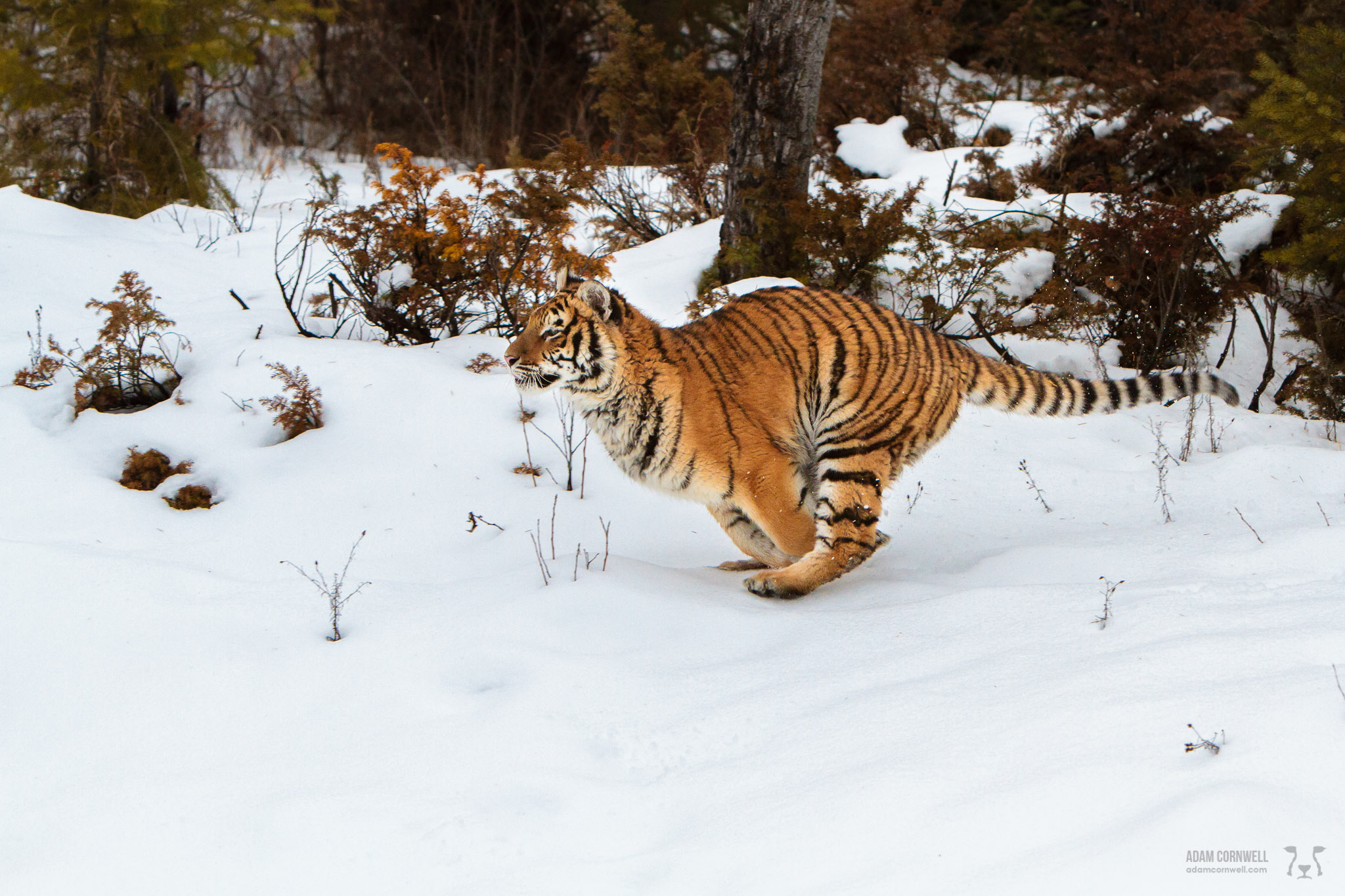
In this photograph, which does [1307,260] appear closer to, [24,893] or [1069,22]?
[24,893]

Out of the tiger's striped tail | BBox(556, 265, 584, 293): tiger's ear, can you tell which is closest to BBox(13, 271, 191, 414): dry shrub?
BBox(556, 265, 584, 293): tiger's ear

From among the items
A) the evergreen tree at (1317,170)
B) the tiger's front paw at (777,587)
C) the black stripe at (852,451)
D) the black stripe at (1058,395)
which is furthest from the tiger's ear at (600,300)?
the evergreen tree at (1317,170)

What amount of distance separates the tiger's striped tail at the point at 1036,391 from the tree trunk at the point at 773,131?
233 centimetres

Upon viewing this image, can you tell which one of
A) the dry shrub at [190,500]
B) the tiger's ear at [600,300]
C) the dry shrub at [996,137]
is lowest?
the dry shrub at [190,500]

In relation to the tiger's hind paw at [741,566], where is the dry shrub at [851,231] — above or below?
above

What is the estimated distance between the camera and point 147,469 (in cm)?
468

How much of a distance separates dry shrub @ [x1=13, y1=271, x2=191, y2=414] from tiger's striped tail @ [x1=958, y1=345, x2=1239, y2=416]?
3.88m

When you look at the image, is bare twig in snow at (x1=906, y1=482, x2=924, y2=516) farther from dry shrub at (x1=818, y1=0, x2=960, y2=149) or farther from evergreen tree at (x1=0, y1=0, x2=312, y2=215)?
evergreen tree at (x1=0, y1=0, x2=312, y2=215)

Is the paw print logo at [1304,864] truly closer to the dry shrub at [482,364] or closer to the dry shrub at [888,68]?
the dry shrub at [482,364]

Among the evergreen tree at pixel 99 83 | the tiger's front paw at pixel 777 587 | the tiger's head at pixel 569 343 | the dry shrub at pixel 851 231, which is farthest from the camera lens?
the evergreen tree at pixel 99 83

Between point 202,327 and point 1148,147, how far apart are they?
24.4ft

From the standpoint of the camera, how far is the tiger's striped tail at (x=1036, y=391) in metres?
4.21

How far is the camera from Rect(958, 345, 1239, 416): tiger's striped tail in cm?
421

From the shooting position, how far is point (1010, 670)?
2885 mm
